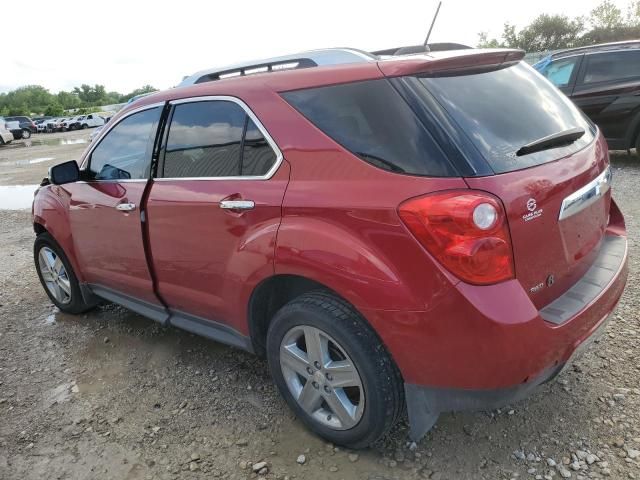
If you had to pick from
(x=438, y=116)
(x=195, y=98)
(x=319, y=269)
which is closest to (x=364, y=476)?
(x=319, y=269)

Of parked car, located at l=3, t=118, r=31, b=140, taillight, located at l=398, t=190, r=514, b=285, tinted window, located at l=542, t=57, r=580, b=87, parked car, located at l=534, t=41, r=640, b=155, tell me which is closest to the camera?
taillight, located at l=398, t=190, r=514, b=285

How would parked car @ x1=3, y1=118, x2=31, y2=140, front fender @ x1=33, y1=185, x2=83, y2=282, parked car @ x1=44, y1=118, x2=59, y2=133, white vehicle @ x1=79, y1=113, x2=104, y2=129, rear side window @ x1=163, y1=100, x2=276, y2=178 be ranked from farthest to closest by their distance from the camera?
1. white vehicle @ x1=79, y1=113, x2=104, y2=129
2. parked car @ x1=44, y1=118, x2=59, y2=133
3. parked car @ x1=3, y1=118, x2=31, y2=140
4. front fender @ x1=33, y1=185, x2=83, y2=282
5. rear side window @ x1=163, y1=100, x2=276, y2=178

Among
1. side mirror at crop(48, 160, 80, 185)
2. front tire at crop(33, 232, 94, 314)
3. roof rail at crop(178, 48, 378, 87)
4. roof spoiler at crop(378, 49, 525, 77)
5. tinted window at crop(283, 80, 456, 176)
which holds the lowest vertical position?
front tire at crop(33, 232, 94, 314)

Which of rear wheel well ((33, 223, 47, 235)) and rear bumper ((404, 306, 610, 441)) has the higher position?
rear wheel well ((33, 223, 47, 235))

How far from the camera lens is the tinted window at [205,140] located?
2.68 metres

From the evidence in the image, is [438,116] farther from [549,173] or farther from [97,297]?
[97,297]

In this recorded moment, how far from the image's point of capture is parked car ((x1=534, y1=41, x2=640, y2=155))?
7.55m

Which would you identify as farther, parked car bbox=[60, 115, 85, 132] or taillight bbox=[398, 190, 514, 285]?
parked car bbox=[60, 115, 85, 132]

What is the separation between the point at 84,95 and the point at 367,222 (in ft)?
386

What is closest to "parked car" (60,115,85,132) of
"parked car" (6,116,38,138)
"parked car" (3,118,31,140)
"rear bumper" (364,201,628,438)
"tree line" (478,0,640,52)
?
"parked car" (6,116,38,138)

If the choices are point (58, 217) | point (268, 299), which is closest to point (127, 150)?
point (58, 217)

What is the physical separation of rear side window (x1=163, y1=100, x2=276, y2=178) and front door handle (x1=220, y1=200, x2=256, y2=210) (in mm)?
150

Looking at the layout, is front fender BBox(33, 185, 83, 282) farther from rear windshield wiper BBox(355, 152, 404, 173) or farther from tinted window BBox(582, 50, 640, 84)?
tinted window BBox(582, 50, 640, 84)

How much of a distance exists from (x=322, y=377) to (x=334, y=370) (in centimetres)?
10
